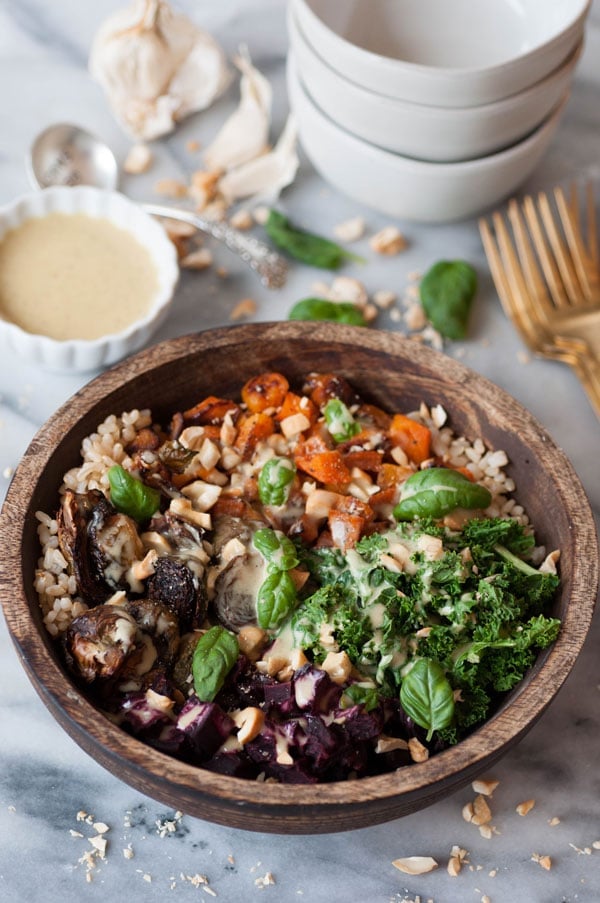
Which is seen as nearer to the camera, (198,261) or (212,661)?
(212,661)

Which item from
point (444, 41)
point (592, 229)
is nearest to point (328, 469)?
point (592, 229)

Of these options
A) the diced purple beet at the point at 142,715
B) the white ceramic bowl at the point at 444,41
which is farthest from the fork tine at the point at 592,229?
the diced purple beet at the point at 142,715

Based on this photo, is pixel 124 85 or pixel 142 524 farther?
pixel 124 85

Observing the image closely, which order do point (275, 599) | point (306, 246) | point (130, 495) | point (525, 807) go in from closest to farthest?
point (275, 599) < point (130, 495) < point (525, 807) < point (306, 246)

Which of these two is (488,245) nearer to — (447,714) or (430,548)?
(430,548)

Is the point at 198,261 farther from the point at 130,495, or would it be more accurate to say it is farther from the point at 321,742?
the point at 321,742

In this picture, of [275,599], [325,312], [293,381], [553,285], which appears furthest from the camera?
[553,285]

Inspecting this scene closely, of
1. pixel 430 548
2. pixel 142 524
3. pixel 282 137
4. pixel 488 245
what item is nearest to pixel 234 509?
pixel 142 524

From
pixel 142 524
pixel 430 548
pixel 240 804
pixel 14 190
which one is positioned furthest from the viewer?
pixel 14 190
